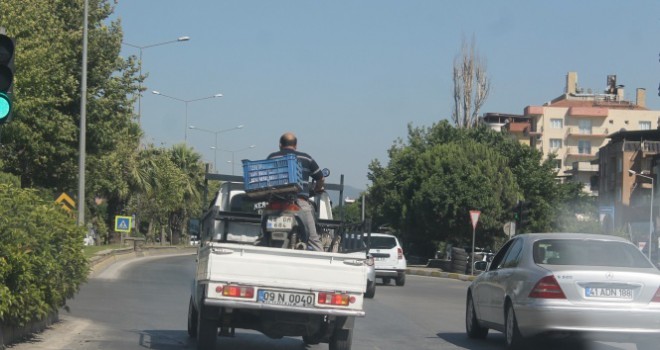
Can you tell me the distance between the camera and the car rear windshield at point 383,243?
101 feet

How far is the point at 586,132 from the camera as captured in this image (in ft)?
398

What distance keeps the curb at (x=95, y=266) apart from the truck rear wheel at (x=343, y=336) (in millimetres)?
3379

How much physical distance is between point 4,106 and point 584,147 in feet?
388

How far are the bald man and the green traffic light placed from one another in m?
3.25

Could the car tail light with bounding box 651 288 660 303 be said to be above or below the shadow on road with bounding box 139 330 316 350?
above

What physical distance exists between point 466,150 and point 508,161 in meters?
4.83

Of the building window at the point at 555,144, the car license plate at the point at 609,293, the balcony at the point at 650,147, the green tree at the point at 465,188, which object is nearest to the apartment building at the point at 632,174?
the balcony at the point at 650,147

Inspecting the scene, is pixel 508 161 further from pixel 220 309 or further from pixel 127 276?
pixel 220 309

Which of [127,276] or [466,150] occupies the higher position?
[466,150]

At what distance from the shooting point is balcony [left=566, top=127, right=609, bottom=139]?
120500 millimetres

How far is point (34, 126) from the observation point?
3712 cm

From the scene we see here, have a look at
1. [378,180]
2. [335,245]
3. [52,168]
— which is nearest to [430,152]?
[378,180]

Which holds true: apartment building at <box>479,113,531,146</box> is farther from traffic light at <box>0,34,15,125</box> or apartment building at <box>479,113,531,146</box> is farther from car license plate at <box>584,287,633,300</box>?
traffic light at <box>0,34,15,125</box>

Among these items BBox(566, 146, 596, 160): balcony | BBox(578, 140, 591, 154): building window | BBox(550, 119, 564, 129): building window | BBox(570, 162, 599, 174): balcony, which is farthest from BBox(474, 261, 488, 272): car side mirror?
BBox(566, 146, 596, 160): balcony
